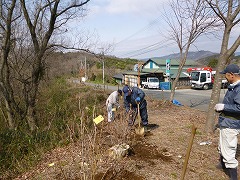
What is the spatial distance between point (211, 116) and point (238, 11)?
2.75 m

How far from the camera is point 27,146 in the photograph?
5.65 metres

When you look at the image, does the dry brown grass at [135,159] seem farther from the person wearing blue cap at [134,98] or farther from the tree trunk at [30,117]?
the tree trunk at [30,117]

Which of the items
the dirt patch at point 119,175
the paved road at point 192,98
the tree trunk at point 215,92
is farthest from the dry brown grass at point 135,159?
the paved road at point 192,98

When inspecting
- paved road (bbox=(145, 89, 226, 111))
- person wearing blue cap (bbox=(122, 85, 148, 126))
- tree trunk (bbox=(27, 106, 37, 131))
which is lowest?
paved road (bbox=(145, 89, 226, 111))

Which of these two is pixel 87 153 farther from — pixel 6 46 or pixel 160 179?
pixel 6 46

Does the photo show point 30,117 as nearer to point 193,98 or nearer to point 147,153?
point 147,153

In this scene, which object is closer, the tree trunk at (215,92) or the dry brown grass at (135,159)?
the dry brown grass at (135,159)

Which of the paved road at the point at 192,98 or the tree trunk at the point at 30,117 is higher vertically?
the tree trunk at the point at 30,117

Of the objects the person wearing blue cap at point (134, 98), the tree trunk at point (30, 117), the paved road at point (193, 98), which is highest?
the person wearing blue cap at point (134, 98)

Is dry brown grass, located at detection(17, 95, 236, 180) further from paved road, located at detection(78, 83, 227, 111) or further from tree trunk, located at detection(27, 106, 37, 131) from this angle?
paved road, located at detection(78, 83, 227, 111)

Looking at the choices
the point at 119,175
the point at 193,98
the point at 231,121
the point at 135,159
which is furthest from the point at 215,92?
the point at 193,98

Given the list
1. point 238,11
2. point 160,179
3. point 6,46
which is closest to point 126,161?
point 160,179

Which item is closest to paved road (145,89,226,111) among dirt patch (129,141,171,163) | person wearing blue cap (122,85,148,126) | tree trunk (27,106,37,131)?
person wearing blue cap (122,85,148,126)

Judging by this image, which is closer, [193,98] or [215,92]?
[215,92]
